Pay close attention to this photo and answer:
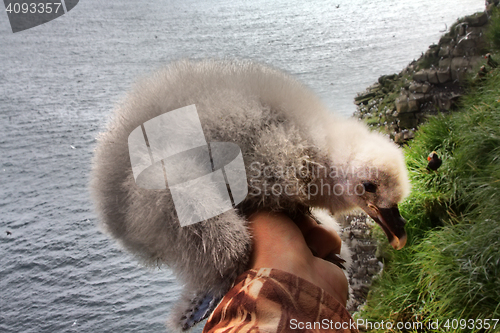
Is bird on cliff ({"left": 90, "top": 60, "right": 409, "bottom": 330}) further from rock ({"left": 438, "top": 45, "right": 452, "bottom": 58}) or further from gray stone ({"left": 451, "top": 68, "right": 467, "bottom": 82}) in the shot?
rock ({"left": 438, "top": 45, "right": 452, "bottom": 58})

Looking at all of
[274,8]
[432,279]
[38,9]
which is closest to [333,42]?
[274,8]

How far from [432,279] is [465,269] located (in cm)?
10

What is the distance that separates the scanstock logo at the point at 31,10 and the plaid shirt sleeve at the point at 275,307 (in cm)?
80

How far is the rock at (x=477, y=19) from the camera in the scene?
6.53 ft

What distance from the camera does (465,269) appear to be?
99 cm

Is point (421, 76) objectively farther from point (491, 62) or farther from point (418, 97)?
point (491, 62)

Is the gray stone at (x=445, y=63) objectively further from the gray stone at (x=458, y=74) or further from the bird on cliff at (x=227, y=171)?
the bird on cliff at (x=227, y=171)

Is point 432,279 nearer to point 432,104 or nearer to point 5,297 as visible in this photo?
point 5,297

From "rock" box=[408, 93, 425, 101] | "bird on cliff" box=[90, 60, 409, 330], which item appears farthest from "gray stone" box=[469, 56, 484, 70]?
"bird on cliff" box=[90, 60, 409, 330]

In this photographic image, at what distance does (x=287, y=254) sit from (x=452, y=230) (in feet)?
2.87

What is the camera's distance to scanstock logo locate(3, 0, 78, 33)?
85 cm

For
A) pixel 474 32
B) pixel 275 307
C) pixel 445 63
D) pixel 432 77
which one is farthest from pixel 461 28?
pixel 275 307

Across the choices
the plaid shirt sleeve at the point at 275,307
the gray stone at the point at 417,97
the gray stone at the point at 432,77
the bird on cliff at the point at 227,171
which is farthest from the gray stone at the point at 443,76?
the plaid shirt sleeve at the point at 275,307

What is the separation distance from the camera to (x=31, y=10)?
2.91 ft
